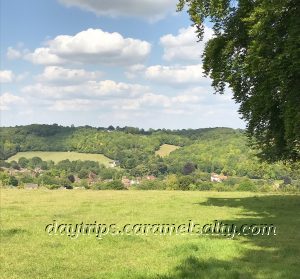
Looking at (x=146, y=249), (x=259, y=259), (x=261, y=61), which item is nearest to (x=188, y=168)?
(x=261, y=61)

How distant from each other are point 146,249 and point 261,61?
1157 centimetres

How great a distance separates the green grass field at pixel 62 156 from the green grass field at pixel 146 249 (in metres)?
149

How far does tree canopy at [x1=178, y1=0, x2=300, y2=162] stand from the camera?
20.9 m

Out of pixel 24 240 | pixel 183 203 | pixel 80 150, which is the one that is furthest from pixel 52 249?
pixel 80 150

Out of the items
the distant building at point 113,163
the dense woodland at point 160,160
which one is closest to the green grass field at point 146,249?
the dense woodland at point 160,160

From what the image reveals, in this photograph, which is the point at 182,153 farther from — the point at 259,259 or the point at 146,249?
the point at 259,259

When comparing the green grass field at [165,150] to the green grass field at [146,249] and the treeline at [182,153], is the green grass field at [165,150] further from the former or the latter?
the green grass field at [146,249]

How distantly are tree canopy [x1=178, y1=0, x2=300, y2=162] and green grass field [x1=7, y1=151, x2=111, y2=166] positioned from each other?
5835 inches

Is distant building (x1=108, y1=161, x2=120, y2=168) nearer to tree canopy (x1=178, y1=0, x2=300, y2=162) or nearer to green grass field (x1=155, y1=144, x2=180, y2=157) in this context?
green grass field (x1=155, y1=144, x2=180, y2=157)

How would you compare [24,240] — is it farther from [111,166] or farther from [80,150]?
[80,150]

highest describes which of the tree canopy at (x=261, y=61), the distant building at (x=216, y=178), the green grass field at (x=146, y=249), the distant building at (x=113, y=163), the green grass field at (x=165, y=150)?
the tree canopy at (x=261, y=61)

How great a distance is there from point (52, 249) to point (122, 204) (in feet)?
56.3

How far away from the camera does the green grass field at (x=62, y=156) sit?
181113mm

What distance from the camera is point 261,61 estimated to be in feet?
71.4
